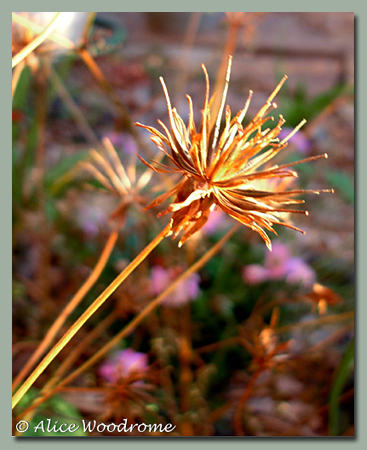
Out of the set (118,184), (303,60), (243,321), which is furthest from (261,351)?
(303,60)

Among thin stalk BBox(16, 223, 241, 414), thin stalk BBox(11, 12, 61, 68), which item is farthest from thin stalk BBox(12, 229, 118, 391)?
thin stalk BBox(11, 12, 61, 68)

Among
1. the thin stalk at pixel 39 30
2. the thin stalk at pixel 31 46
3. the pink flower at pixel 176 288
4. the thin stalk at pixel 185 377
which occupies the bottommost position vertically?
the thin stalk at pixel 185 377

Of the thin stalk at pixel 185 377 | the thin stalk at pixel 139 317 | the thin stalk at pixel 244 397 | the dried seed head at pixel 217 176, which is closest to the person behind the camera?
the dried seed head at pixel 217 176

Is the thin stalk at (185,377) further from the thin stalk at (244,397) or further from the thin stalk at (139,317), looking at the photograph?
the thin stalk at (139,317)

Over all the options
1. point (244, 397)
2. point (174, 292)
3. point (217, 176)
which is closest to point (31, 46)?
point (217, 176)

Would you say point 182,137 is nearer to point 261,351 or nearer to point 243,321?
point 261,351

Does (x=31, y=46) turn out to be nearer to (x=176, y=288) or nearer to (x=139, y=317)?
(x=139, y=317)

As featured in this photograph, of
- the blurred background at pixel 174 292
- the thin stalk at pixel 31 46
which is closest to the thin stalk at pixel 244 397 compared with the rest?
the blurred background at pixel 174 292

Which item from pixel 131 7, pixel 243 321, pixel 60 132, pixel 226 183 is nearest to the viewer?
pixel 226 183

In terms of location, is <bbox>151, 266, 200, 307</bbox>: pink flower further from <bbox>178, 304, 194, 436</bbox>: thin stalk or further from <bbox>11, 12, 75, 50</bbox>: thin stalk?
<bbox>11, 12, 75, 50</bbox>: thin stalk
